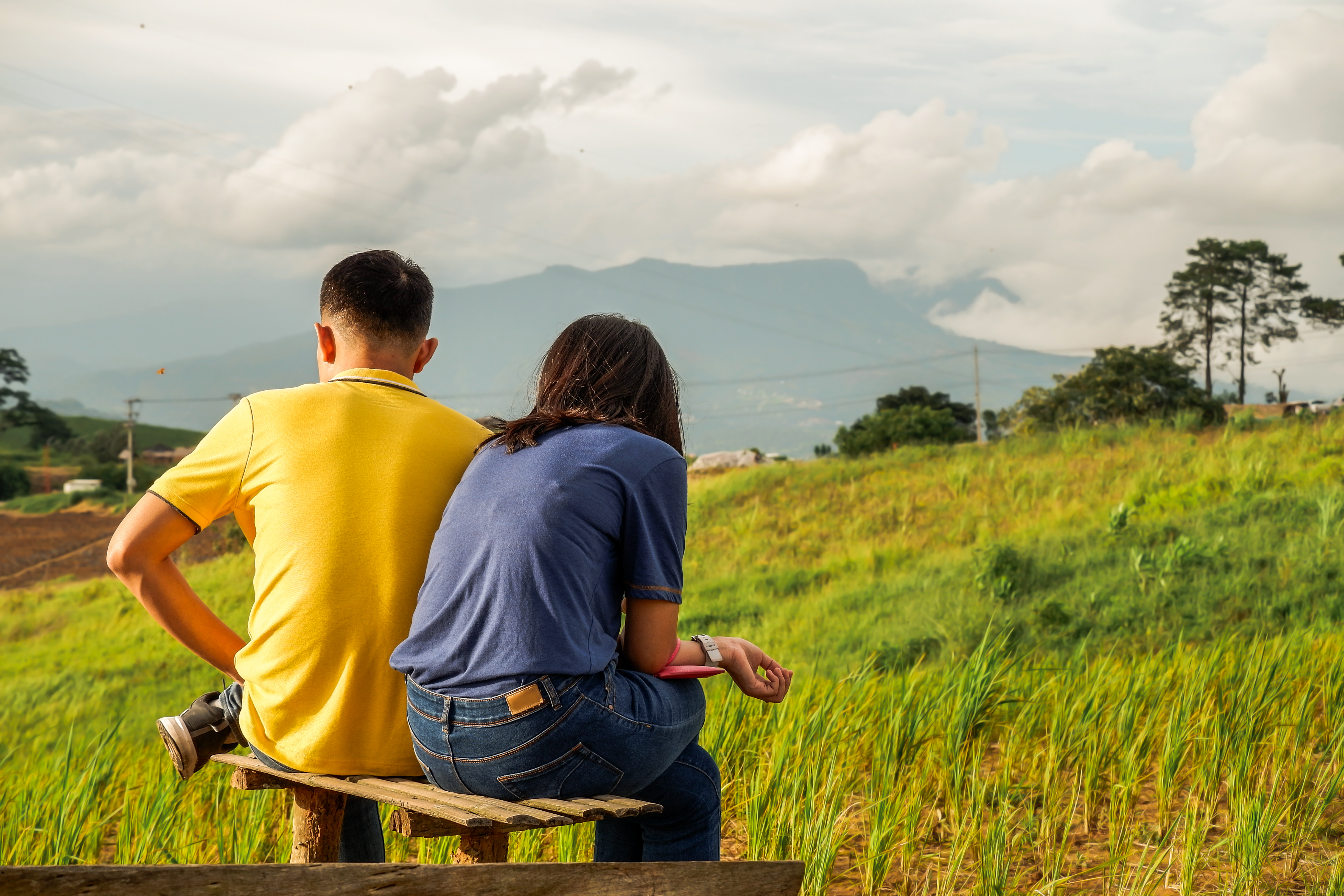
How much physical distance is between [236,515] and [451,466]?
486 millimetres

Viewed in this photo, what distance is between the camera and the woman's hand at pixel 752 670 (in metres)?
2.24

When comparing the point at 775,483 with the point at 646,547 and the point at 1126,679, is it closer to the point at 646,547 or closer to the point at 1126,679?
the point at 1126,679

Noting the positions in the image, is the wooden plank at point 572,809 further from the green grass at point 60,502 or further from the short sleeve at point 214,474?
the green grass at point 60,502

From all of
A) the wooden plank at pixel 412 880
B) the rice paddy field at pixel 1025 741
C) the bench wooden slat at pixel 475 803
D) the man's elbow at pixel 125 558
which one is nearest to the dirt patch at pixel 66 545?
the rice paddy field at pixel 1025 741

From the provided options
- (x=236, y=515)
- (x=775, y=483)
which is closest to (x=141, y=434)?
(x=775, y=483)

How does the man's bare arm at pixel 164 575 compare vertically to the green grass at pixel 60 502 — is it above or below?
above

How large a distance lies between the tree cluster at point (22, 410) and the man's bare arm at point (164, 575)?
245 feet

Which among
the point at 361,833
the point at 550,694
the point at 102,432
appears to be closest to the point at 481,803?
the point at 550,694

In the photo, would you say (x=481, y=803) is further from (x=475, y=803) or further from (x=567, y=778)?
(x=567, y=778)

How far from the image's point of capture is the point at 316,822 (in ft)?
7.35

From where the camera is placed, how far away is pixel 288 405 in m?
2.14

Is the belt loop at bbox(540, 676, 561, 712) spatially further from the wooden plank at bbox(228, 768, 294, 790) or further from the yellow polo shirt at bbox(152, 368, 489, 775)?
the wooden plank at bbox(228, 768, 294, 790)

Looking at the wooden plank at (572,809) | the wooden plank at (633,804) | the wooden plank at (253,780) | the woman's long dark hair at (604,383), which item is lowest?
the wooden plank at (253,780)

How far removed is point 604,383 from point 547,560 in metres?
0.43
